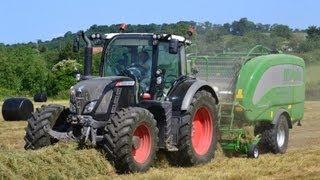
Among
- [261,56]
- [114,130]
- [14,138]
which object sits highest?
[261,56]

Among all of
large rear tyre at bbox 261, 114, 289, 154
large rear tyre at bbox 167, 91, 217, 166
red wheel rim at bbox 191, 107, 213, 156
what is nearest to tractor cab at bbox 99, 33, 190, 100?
large rear tyre at bbox 167, 91, 217, 166

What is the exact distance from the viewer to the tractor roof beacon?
8883 millimetres

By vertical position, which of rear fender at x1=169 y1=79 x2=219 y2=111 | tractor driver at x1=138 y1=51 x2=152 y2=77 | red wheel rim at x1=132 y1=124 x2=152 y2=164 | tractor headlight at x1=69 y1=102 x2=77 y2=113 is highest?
tractor driver at x1=138 y1=51 x2=152 y2=77

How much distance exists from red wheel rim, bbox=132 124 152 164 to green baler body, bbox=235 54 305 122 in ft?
9.73

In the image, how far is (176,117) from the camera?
10.1 m

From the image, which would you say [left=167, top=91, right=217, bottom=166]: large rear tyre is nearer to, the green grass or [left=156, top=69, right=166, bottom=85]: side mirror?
the green grass

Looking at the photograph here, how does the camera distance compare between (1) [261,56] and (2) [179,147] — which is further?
(1) [261,56]

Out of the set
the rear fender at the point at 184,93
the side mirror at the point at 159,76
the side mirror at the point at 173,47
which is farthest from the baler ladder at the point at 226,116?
the side mirror at the point at 173,47

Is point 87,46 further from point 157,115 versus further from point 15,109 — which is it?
point 15,109

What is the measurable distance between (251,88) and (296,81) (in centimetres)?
196

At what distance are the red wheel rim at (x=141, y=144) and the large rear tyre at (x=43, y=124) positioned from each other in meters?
1.20

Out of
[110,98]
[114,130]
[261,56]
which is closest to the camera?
[114,130]

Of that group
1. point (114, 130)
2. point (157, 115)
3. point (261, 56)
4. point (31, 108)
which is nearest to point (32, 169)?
point (114, 130)

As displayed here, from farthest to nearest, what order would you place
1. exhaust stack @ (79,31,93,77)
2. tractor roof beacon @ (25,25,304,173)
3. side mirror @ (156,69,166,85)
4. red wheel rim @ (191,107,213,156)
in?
red wheel rim @ (191,107,213,156)
exhaust stack @ (79,31,93,77)
side mirror @ (156,69,166,85)
tractor roof beacon @ (25,25,304,173)
